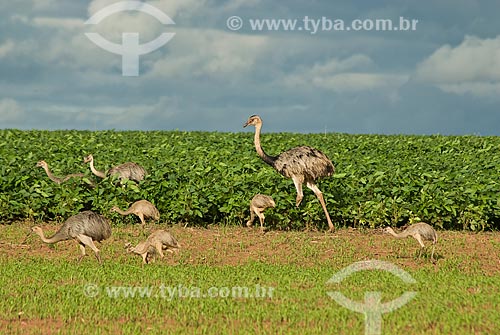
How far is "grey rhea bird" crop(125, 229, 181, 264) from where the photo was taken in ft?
42.0

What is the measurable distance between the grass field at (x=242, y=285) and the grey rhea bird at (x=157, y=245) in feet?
0.78

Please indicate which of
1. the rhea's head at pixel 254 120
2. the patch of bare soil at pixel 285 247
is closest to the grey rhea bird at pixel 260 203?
the patch of bare soil at pixel 285 247

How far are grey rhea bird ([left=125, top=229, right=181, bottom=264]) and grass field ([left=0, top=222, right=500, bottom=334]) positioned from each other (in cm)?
24

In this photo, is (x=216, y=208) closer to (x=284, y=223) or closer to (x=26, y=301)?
(x=284, y=223)

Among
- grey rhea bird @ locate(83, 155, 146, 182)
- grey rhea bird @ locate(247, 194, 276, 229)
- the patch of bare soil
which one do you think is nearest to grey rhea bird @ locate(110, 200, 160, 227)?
the patch of bare soil

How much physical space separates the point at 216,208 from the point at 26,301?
7496mm

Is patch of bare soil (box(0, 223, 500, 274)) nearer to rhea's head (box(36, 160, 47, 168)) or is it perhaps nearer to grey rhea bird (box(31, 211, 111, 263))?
grey rhea bird (box(31, 211, 111, 263))

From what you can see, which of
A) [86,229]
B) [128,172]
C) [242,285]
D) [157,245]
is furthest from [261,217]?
[242,285]

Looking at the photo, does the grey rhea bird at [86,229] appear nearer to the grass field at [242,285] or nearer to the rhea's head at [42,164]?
the grass field at [242,285]

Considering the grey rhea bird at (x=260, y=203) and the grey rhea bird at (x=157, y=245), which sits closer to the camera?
the grey rhea bird at (x=157, y=245)

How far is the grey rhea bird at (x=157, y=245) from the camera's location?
12.8 m

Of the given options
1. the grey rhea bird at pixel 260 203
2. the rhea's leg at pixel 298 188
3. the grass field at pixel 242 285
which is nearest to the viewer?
the grass field at pixel 242 285

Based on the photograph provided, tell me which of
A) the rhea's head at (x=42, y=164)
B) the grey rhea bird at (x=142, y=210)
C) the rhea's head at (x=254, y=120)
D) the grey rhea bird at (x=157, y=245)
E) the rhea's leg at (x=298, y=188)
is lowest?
the grey rhea bird at (x=157, y=245)

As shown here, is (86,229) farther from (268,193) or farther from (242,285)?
(268,193)
